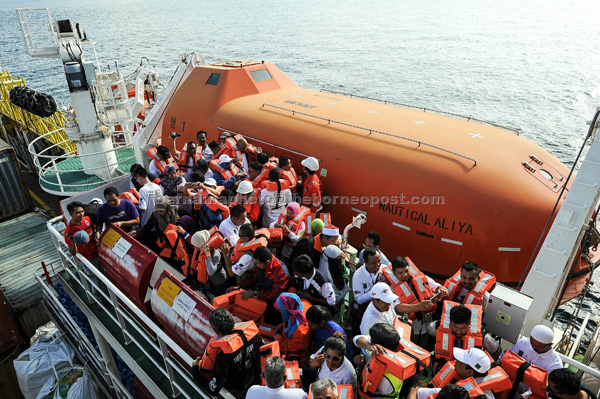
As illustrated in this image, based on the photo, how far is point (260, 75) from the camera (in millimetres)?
9945

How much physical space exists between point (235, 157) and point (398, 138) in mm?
3024

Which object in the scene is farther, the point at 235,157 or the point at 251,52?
the point at 251,52

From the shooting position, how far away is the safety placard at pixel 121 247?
491 cm

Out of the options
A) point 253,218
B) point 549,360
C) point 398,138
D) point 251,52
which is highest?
point 398,138

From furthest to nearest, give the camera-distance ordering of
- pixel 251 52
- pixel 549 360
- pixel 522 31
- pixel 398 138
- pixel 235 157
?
pixel 522 31 → pixel 251 52 → pixel 235 157 → pixel 398 138 → pixel 549 360

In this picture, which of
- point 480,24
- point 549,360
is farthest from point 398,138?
point 480,24

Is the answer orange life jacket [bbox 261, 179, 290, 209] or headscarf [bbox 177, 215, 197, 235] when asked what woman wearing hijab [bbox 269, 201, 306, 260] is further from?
headscarf [bbox 177, 215, 197, 235]

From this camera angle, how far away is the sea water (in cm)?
2400

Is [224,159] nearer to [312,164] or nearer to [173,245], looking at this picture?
[312,164]

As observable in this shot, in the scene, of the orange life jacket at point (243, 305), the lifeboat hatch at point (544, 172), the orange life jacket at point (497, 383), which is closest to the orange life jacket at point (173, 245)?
the orange life jacket at point (243, 305)

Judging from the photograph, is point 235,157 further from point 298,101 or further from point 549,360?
point 549,360

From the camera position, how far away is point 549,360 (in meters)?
3.42

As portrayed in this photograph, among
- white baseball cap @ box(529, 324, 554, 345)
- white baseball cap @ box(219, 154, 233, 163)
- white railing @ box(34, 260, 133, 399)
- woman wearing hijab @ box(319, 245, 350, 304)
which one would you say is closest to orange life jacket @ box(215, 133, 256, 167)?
white baseball cap @ box(219, 154, 233, 163)

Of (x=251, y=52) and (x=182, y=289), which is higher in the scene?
(x=182, y=289)
